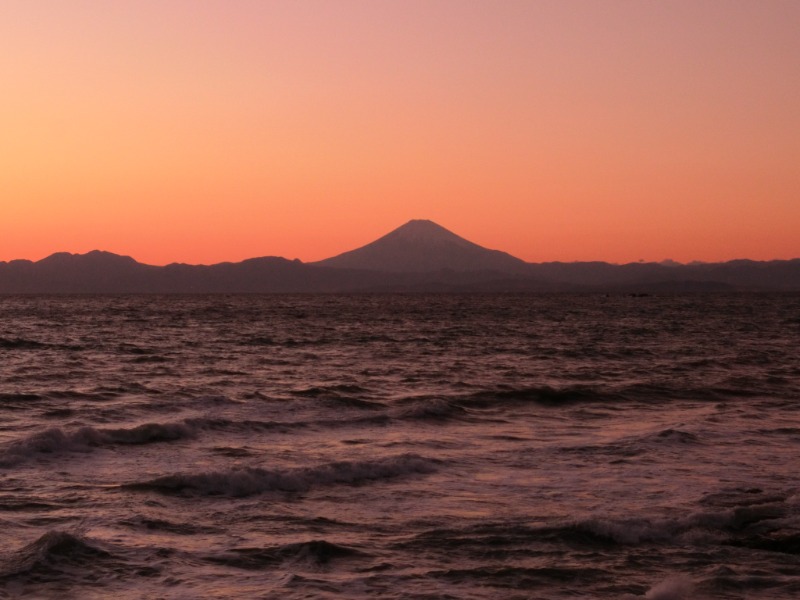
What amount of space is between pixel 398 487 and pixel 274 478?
2040 millimetres

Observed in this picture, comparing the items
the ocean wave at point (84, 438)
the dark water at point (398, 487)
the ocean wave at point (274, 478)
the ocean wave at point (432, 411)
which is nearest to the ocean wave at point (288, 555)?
the dark water at point (398, 487)

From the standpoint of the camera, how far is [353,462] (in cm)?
1532

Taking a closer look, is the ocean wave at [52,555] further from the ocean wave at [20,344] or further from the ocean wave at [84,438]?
the ocean wave at [20,344]

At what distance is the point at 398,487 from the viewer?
13789 mm

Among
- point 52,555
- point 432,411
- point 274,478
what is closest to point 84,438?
point 274,478

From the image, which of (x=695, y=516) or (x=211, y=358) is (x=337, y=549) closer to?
(x=695, y=516)

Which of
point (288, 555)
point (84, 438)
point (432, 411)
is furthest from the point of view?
point (432, 411)

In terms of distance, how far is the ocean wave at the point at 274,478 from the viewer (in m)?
13.4

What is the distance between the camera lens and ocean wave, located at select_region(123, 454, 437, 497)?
44.1 ft

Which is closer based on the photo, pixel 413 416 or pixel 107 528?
pixel 107 528

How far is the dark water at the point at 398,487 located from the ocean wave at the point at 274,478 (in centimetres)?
5

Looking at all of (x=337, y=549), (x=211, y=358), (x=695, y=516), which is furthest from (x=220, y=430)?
(x=211, y=358)

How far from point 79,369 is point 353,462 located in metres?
22.3

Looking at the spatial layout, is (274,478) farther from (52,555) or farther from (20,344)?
(20,344)
